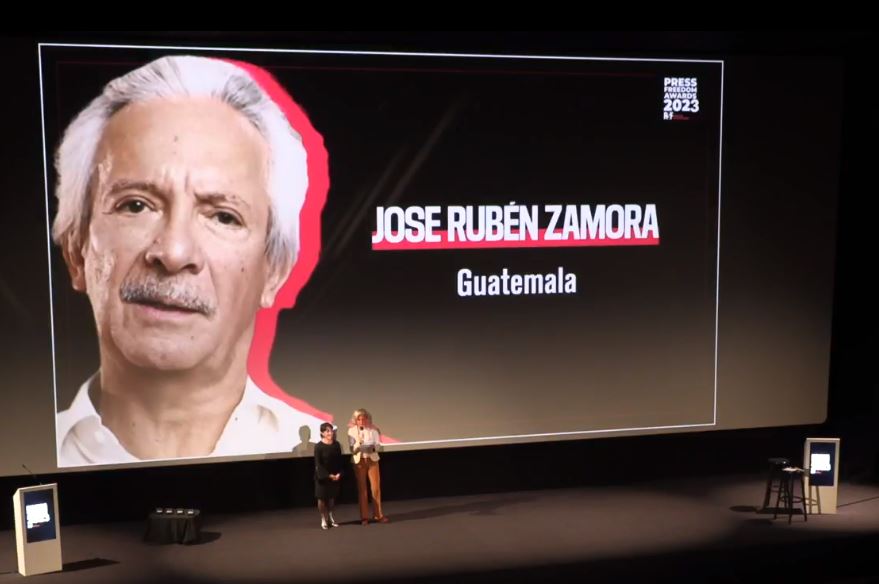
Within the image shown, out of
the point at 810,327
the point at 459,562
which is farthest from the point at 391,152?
the point at 810,327

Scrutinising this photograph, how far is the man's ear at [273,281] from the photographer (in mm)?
8867

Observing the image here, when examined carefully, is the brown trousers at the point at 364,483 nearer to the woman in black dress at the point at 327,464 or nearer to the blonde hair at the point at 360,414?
the woman in black dress at the point at 327,464

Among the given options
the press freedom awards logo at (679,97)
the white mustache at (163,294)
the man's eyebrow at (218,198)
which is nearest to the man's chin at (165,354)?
the white mustache at (163,294)

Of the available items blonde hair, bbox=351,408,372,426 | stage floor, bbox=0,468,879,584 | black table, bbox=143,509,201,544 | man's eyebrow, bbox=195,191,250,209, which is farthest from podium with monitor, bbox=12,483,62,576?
man's eyebrow, bbox=195,191,250,209

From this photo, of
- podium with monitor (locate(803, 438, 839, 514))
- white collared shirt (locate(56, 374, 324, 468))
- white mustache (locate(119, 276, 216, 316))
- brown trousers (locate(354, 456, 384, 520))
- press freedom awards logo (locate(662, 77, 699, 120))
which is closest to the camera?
white mustache (locate(119, 276, 216, 316))

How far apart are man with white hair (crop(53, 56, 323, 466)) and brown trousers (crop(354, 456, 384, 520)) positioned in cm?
80

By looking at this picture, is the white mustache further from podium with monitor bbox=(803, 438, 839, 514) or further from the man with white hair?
podium with monitor bbox=(803, 438, 839, 514)

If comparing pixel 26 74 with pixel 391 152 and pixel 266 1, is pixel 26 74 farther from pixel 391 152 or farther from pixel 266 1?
pixel 391 152

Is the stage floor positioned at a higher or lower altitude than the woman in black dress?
lower

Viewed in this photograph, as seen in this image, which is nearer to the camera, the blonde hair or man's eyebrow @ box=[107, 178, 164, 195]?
man's eyebrow @ box=[107, 178, 164, 195]

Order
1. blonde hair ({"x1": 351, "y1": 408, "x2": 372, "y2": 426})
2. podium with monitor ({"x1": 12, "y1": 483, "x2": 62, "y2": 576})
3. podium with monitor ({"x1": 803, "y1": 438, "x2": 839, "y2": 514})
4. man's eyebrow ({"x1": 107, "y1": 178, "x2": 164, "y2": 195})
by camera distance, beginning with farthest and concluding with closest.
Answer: podium with monitor ({"x1": 803, "y1": 438, "x2": 839, "y2": 514}) → blonde hair ({"x1": 351, "y1": 408, "x2": 372, "y2": 426}) → man's eyebrow ({"x1": 107, "y1": 178, "x2": 164, "y2": 195}) → podium with monitor ({"x1": 12, "y1": 483, "x2": 62, "y2": 576})

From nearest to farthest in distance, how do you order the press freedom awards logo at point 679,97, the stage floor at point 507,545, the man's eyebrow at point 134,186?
the stage floor at point 507,545 → the man's eyebrow at point 134,186 → the press freedom awards logo at point 679,97

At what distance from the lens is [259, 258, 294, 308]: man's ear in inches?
349

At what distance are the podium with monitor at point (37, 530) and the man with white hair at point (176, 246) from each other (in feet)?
2.77
